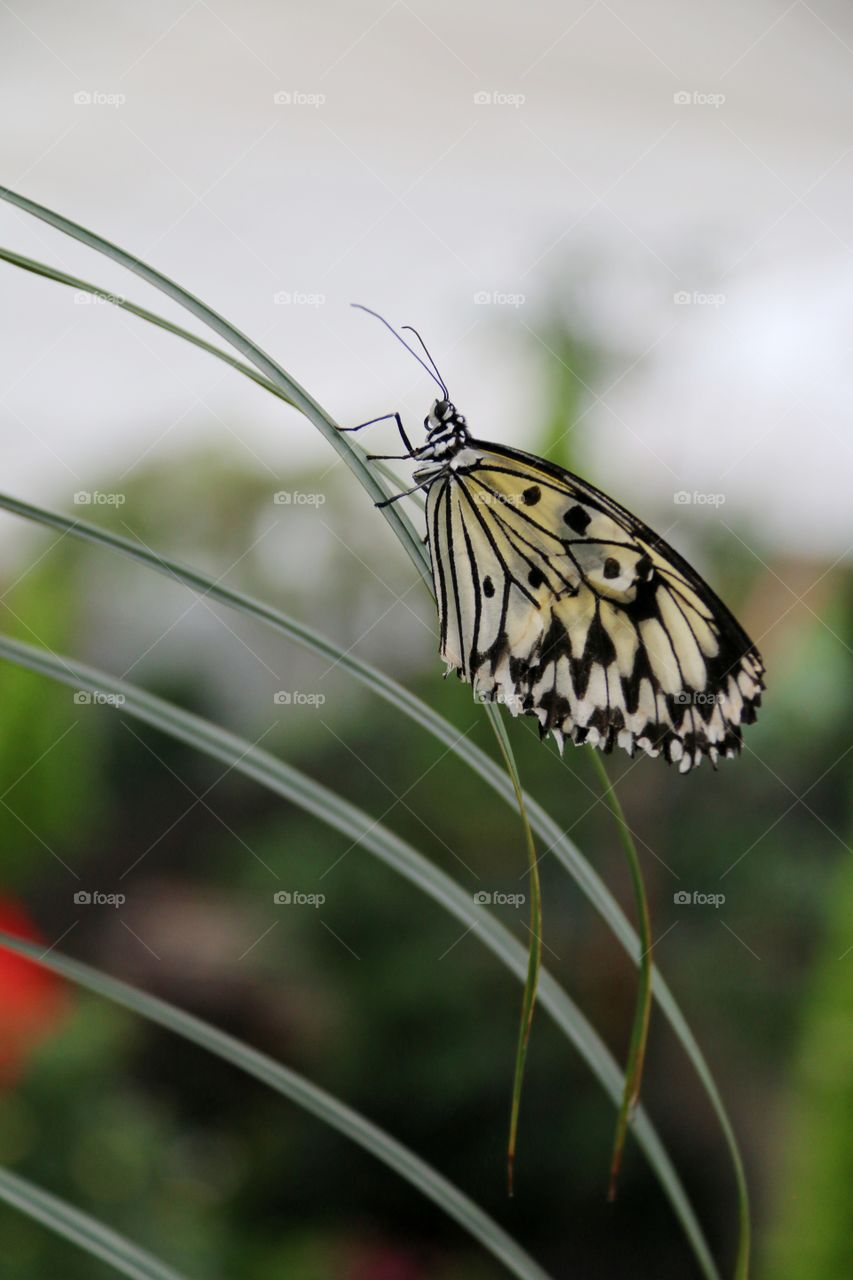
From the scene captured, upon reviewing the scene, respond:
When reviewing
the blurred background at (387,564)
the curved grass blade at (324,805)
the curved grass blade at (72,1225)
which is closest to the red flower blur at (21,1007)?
the blurred background at (387,564)

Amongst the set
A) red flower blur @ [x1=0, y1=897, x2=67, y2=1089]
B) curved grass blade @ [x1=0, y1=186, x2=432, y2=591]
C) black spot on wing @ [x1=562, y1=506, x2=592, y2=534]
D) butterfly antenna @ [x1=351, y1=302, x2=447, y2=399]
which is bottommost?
red flower blur @ [x1=0, y1=897, x2=67, y2=1089]

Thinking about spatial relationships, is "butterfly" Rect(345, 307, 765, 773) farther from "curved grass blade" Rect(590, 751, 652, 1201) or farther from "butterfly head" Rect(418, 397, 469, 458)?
"curved grass blade" Rect(590, 751, 652, 1201)

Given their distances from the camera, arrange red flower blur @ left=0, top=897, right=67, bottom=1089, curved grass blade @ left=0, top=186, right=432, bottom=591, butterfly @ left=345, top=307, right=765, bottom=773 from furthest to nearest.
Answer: red flower blur @ left=0, top=897, right=67, bottom=1089 < butterfly @ left=345, top=307, right=765, bottom=773 < curved grass blade @ left=0, top=186, right=432, bottom=591

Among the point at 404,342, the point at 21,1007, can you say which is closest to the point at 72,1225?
the point at 21,1007

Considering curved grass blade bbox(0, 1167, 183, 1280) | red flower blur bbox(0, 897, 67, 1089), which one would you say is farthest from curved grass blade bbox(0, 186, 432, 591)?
red flower blur bbox(0, 897, 67, 1089)

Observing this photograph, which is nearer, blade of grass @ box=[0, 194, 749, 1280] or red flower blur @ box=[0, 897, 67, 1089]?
blade of grass @ box=[0, 194, 749, 1280]

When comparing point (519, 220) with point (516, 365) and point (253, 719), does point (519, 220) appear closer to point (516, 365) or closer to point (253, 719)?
point (516, 365)

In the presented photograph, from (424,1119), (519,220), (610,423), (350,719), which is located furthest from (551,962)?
(519,220)

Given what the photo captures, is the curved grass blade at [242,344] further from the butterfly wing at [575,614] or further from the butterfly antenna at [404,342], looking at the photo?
the butterfly antenna at [404,342]
